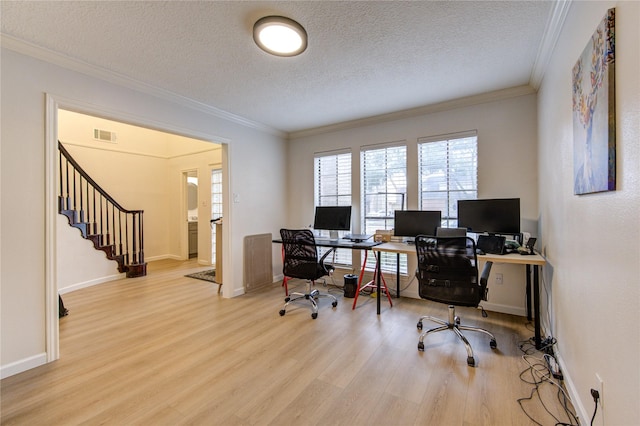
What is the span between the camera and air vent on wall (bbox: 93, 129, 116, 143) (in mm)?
5641

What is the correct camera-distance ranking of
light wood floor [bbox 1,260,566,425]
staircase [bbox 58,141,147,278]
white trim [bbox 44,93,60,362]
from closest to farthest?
1. light wood floor [bbox 1,260,566,425]
2. white trim [bbox 44,93,60,362]
3. staircase [bbox 58,141,147,278]

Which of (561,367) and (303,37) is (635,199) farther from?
(303,37)

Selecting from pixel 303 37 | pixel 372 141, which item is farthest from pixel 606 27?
pixel 372 141

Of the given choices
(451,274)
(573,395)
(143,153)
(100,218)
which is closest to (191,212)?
(143,153)

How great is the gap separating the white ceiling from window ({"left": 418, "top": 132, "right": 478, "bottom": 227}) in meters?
0.59

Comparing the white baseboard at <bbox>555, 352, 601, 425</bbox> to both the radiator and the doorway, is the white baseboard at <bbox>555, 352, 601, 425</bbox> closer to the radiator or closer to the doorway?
the radiator

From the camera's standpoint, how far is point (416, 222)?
3.52m

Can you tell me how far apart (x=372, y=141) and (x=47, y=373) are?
429 centimetres

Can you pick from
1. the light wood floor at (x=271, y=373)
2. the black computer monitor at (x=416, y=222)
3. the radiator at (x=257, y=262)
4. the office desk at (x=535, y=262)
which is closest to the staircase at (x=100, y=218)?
the light wood floor at (x=271, y=373)

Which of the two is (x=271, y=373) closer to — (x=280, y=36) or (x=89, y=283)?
(x=280, y=36)

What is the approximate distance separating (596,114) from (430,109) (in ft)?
8.26

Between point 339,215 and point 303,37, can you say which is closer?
point 303,37

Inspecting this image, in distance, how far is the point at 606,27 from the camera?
1191 millimetres

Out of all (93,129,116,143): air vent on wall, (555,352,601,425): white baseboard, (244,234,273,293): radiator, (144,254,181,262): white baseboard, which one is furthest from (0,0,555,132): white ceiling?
(144,254,181,262): white baseboard
